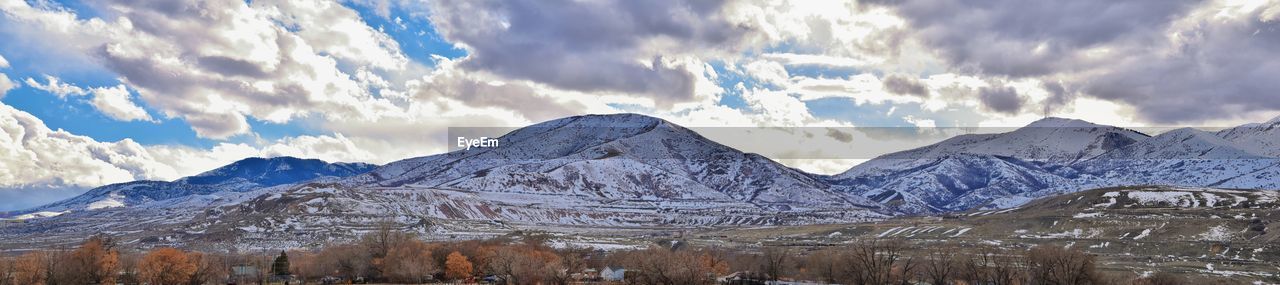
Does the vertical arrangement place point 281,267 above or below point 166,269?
below

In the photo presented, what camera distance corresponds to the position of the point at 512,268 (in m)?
135

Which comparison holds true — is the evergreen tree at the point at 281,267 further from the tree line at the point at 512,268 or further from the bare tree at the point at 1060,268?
the bare tree at the point at 1060,268

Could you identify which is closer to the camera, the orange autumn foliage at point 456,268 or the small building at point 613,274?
the small building at point 613,274

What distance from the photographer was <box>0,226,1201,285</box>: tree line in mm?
119500

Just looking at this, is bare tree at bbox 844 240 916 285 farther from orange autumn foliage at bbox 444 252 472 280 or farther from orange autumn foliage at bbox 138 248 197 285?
orange autumn foliage at bbox 138 248 197 285

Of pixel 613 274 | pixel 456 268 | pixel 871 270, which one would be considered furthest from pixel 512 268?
pixel 871 270

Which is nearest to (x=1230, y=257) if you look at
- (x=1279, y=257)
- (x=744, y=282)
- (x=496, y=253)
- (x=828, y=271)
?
(x=1279, y=257)

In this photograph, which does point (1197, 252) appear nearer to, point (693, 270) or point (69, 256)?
point (693, 270)

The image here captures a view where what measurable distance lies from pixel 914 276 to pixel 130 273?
388ft

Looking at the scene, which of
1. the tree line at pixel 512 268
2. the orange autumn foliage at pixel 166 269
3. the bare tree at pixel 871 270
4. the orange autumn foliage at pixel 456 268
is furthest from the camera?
the orange autumn foliage at pixel 456 268

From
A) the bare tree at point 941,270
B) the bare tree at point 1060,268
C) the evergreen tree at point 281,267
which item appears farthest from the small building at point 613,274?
the bare tree at point 1060,268

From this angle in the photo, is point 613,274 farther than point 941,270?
Yes

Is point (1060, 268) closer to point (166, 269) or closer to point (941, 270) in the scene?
point (941, 270)

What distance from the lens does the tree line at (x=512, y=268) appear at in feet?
392
